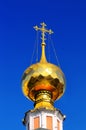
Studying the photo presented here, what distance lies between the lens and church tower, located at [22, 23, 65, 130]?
22.1 meters

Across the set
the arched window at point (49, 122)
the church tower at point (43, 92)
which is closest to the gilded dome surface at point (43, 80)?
the church tower at point (43, 92)

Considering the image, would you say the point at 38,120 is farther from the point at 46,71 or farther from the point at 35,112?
the point at 46,71

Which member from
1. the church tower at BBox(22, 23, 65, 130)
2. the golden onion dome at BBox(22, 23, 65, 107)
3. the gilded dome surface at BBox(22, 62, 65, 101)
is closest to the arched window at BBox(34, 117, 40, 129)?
the church tower at BBox(22, 23, 65, 130)

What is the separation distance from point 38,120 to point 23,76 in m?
1.97

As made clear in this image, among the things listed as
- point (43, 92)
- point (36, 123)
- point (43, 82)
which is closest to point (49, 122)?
point (36, 123)

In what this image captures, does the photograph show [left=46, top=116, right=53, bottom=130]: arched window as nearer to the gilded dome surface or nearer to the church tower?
the church tower

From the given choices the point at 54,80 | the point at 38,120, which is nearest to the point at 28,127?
the point at 38,120

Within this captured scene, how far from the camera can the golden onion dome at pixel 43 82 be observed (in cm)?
2262

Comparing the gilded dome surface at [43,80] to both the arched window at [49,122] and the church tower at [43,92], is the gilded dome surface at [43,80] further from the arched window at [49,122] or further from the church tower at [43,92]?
the arched window at [49,122]

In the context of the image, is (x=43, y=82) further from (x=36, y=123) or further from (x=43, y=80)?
(x=36, y=123)

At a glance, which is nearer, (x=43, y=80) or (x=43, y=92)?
(x=43, y=80)

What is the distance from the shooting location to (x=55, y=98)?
2331 centimetres

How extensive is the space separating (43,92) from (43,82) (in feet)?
1.48

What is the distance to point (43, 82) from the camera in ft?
74.3
